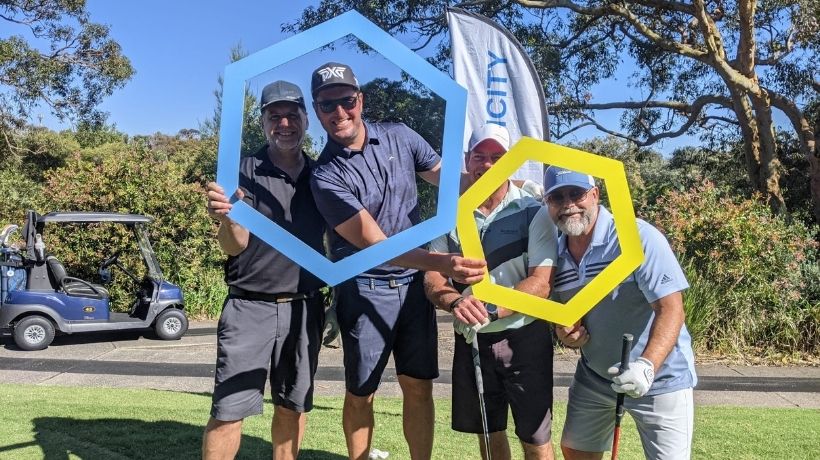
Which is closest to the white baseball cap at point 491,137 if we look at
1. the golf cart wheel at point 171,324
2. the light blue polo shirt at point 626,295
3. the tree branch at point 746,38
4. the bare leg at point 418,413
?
the light blue polo shirt at point 626,295

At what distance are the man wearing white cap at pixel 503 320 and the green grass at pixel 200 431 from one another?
A: 1236 mm

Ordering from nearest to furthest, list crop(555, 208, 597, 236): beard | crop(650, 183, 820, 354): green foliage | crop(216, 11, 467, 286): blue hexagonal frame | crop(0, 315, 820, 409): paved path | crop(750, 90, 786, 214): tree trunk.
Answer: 1. crop(216, 11, 467, 286): blue hexagonal frame
2. crop(555, 208, 597, 236): beard
3. crop(0, 315, 820, 409): paved path
4. crop(650, 183, 820, 354): green foliage
5. crop(750, 90, 786, 214): tree trunk

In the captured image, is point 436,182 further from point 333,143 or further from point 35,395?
point 35,395

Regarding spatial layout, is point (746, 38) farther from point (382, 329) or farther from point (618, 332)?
point (382, 329)

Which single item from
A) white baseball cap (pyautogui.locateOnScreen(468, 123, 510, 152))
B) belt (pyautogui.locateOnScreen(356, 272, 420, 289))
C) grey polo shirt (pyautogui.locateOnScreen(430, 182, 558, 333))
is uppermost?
white baseball cap (pyautogui.locateOnScreen(468, 123, 510, 152))

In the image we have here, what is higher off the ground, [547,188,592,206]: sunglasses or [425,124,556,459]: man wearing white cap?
[547,188,592,206]: sunglasses

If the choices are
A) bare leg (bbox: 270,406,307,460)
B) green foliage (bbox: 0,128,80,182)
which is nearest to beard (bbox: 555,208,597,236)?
bare leg (bbox: 270,406,307,460)

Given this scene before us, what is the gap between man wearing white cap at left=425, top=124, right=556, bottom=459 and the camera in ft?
9.14

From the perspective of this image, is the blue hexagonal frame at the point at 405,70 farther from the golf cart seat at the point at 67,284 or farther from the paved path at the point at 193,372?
the golf cart seat at the point at 67,284

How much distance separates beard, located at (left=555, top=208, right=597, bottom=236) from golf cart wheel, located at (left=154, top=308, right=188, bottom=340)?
28.3ft

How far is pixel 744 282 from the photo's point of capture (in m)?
8.77

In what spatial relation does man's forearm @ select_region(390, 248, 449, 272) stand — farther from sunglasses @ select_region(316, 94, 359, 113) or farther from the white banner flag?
the white banner flag

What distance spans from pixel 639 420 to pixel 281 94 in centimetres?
194

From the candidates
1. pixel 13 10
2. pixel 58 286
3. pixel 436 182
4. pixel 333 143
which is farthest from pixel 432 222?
pixel 13 10
